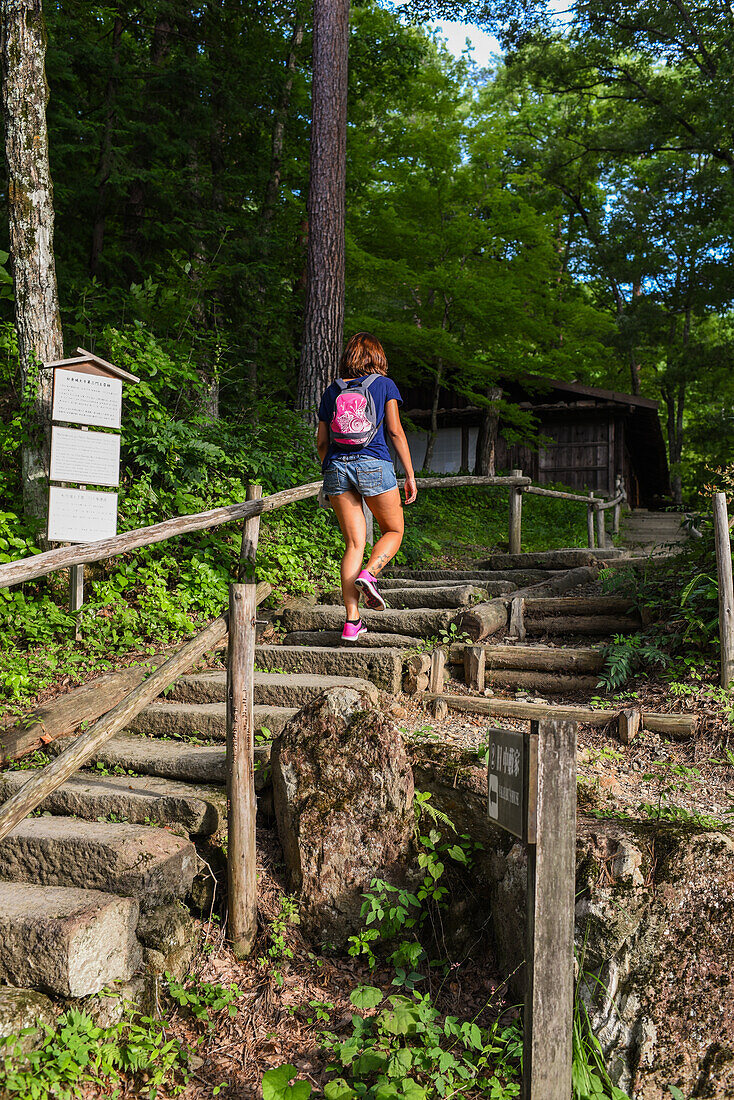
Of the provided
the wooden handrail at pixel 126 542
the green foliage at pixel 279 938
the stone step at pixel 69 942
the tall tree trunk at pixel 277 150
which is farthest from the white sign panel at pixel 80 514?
the tall tree trunk at pixel 277 150

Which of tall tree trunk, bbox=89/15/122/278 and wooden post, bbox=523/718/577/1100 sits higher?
tall tree trunk, bbox=89/15/122/278

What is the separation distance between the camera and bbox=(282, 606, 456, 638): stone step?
571 cm

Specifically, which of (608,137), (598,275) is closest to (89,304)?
(608,137)

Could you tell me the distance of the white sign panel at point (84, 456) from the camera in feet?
Result: 18.5

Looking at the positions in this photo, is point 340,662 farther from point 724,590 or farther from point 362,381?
point 724,590

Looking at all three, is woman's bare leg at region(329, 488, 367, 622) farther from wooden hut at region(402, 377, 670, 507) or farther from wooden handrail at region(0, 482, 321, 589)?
wooden hut at region(402, 377, 670, 507)

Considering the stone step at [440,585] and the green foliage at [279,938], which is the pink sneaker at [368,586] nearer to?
the green foliage at [279,938]

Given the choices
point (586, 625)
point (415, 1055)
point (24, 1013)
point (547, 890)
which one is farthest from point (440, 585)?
point (24, 1013)

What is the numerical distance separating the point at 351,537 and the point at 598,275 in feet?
83.5

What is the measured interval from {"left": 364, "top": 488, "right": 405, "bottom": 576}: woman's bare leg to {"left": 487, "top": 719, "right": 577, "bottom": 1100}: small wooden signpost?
243cm

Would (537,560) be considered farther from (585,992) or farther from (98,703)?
(585,992)

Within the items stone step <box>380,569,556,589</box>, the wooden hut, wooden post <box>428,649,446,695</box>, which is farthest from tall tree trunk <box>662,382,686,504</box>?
wooden post <box>428,649,446,695</box>

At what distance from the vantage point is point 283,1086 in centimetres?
259

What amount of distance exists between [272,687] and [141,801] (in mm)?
1141
